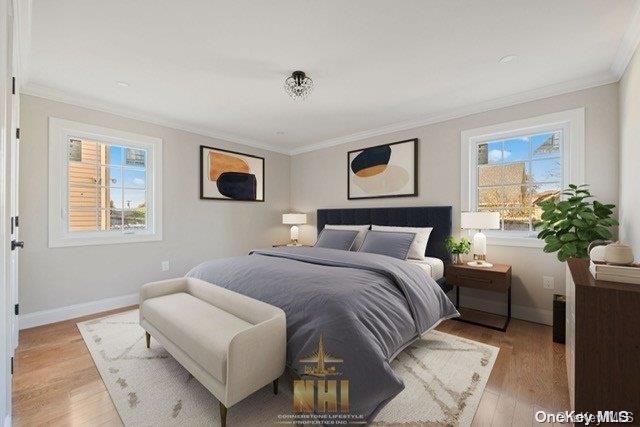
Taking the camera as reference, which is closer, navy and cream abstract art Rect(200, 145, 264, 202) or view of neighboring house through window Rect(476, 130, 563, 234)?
view of neighboring house through window Rect(476, 130, 563, 234)

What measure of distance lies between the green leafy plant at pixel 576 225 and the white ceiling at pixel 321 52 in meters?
1.21

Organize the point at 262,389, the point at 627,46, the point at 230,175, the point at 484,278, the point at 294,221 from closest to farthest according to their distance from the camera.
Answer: the point at 262,389
the point at 627,46
the point at 484,278
the point at 230,175
the point at 294,221

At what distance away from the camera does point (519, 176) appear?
316cm

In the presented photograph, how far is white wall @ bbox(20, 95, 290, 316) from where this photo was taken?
9.15 ft

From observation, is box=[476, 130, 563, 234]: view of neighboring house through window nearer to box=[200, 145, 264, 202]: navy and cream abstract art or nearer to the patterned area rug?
the patterned area rug

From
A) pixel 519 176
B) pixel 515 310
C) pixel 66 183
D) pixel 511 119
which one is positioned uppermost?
pixel 511 119

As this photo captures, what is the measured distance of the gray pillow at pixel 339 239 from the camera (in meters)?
3.55

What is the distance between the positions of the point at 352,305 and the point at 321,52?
1.89 meters

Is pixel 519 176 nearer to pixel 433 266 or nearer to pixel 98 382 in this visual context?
pixel 433 266

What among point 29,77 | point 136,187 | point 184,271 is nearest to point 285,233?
point 184,271

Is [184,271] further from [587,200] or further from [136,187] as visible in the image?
[587,200]

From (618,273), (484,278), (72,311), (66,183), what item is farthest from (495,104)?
(72,311)

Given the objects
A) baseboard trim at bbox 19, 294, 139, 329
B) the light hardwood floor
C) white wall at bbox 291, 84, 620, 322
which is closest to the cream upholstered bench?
the light hardwood floor

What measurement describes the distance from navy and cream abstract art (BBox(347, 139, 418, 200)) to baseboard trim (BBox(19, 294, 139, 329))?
3.30 metres
